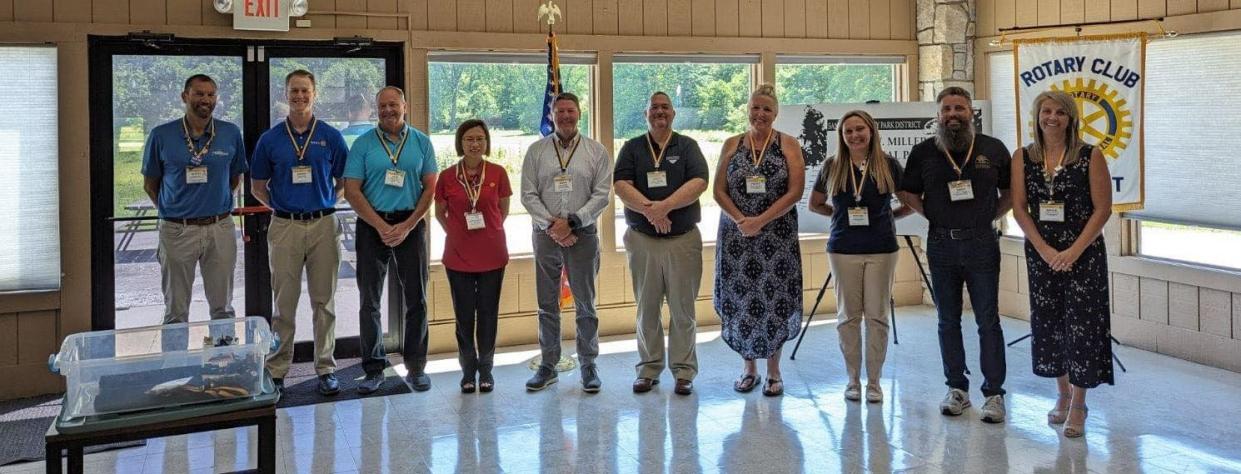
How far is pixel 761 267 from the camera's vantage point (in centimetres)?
493

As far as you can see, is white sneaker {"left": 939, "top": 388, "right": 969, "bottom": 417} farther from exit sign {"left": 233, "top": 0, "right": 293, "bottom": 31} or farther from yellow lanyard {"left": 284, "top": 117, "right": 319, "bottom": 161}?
exit sign {"left": 233, "top": 0, "right": 293, "bottom": 31}

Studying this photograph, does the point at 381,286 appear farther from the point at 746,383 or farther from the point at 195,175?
the point at 746,383

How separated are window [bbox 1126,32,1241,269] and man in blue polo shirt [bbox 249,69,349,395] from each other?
4.66 metres

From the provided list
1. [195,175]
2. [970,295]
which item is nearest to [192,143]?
[195,175]

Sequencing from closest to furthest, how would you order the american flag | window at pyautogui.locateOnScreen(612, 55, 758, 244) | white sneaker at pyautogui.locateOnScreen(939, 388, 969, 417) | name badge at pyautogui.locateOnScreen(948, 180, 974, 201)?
name badge at pyautogui.locateOnScreen(948, 180, 974, 201) → white sneaker at pyautogui.locateOnScreen(939, 388, 969, 417) → the american flag → window at pyautogui.locateOnScreen(612, 55, 758, 244)

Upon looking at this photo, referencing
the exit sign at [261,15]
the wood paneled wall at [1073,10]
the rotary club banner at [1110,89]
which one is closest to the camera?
the exit sign at [261,15]

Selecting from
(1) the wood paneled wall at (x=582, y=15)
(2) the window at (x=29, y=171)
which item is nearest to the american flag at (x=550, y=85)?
(1) the wood paneled wall at (x=582, y=15)

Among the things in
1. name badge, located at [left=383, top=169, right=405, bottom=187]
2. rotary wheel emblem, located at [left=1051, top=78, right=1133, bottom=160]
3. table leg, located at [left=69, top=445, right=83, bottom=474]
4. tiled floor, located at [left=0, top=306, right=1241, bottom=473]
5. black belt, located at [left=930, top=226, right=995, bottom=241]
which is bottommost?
tiled floor, located at [left=0, top=306, right=1241, bottom=473]

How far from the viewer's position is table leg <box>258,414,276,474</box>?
2.85 metres

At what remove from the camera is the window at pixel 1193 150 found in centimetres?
555

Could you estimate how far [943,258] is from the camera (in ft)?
14.6

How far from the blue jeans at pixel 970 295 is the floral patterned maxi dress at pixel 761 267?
0.71 meters

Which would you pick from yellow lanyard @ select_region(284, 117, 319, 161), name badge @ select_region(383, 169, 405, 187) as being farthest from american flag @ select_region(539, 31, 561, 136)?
yellow lanyard @ select_region(284, 117, 319, 161)

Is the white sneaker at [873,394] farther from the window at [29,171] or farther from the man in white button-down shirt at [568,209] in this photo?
the window at [29,171]
